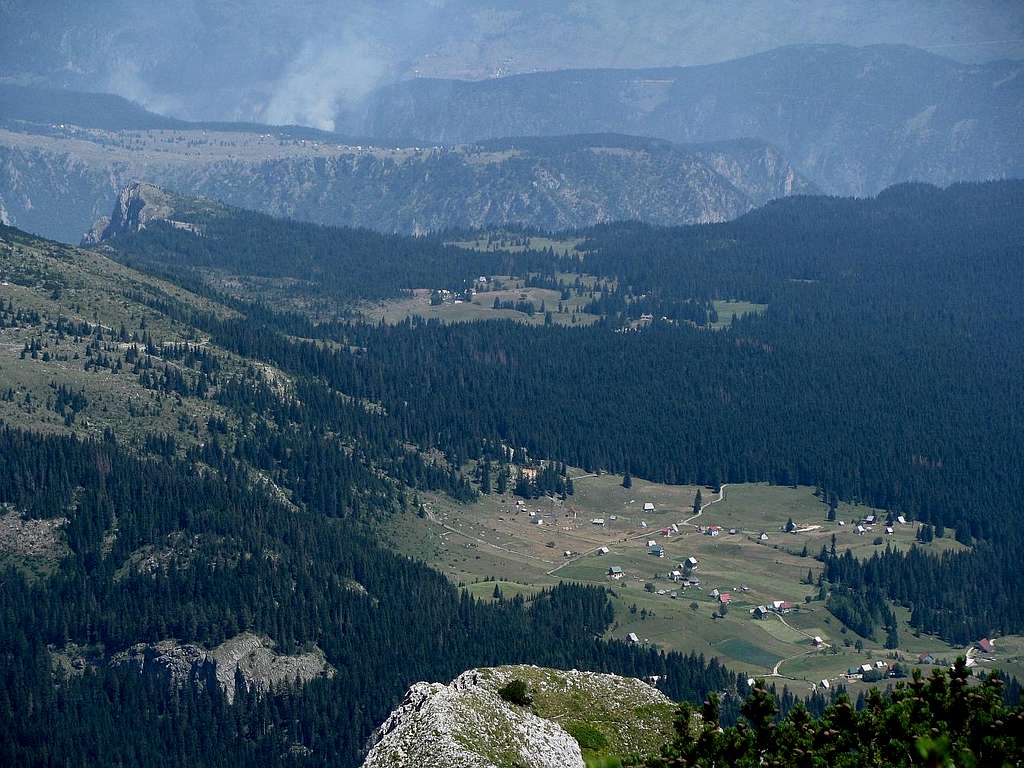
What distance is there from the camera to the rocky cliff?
125 metres

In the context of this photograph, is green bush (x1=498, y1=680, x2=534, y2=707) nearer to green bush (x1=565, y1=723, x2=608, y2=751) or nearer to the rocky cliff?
the rocky cliff

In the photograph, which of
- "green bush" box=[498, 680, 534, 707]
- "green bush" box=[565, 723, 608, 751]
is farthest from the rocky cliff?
"green bush" box=[498, 680, 534, 707]

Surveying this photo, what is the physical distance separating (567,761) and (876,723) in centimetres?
2313

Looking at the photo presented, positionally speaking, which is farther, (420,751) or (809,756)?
(420,751)

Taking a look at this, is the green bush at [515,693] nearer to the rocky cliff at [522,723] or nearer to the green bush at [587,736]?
the rocky cliff at [522,723]

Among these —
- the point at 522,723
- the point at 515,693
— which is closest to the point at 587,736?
the point at 515,693

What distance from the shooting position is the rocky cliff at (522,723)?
125 meters

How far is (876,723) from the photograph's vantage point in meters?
118

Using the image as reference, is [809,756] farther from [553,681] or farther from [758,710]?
[553,681]

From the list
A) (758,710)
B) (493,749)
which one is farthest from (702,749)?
(493,749)

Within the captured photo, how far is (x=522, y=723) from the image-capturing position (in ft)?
436

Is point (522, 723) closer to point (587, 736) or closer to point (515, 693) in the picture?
point (515, 693)

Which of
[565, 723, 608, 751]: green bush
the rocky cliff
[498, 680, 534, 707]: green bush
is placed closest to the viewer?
the rocky cliff

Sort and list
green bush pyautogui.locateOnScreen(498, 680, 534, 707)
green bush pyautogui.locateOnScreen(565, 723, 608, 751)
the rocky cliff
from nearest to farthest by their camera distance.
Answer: the rocky cliff
green bush pyautogui.locateOnScreen(565, 723, 608, 751)
green bush pyautogui.locateOnScreen(498, 680, 534, 707)
